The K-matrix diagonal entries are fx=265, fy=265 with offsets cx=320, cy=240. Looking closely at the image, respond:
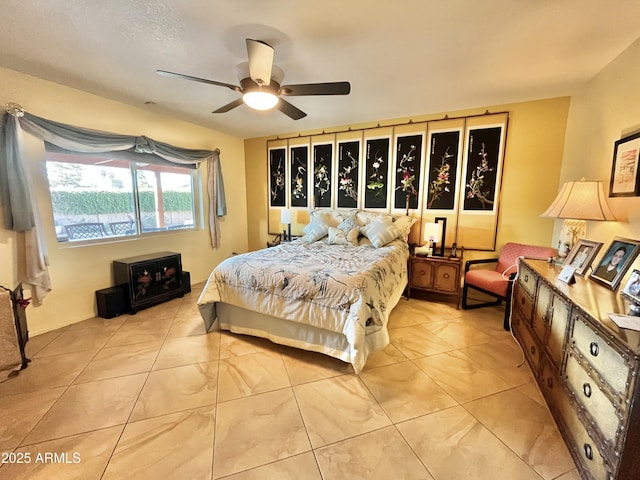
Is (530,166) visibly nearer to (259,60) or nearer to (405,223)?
(405,223)

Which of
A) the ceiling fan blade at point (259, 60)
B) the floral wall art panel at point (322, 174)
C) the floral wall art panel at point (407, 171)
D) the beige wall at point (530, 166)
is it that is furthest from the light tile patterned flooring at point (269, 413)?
the floral wall art panel at point (322, 174)

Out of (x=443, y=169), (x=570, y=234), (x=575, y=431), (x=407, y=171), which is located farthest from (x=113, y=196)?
(x=570, y=234)

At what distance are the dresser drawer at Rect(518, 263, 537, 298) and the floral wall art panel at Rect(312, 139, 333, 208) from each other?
2.84 meters

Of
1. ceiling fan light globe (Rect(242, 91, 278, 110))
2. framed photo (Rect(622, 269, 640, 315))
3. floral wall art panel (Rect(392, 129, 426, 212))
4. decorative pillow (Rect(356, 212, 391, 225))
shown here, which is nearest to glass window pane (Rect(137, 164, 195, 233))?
ceiling fan light globe (Rect(242, 91, 278, 110))

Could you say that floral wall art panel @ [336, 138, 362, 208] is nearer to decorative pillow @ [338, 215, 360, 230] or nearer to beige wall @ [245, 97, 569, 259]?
decorative pillow @ [338, 215, 360, 230]

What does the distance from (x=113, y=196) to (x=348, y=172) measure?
3.30 m

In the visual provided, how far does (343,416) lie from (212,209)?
3826 mm

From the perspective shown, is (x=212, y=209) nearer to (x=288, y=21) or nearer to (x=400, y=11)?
(x=288, y=21)

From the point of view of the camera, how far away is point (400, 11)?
1686mm

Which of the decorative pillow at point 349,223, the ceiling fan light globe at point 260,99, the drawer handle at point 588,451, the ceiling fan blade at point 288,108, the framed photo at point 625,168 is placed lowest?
the drawer handle at point 588,451

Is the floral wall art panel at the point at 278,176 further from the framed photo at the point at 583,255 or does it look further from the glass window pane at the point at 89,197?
the framed photo at the point at 583,255

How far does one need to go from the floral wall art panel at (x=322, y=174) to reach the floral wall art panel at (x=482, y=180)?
6.60 ft

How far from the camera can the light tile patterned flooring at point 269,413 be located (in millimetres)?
1402

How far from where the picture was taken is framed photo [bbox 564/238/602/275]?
1.89 meters
